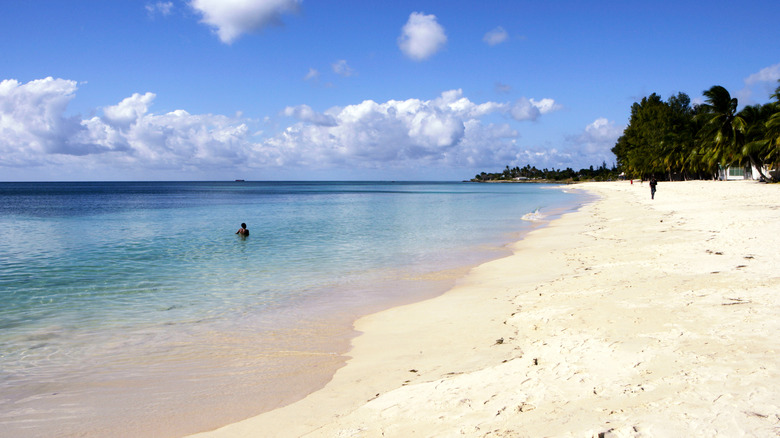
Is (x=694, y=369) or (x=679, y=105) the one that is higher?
(x=679, y=105)

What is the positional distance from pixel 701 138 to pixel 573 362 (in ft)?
240

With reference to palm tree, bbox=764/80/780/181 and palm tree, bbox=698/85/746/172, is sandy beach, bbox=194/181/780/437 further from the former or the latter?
palm tree, bbox=698/85/746/172

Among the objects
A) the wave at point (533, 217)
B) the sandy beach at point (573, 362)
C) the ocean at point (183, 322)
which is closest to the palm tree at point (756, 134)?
the wave at point (533, 217)

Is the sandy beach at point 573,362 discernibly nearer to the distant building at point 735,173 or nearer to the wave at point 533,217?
the wave at point 533,217

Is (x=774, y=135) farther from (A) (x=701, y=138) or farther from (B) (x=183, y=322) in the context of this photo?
(B) (x=183, y=322)

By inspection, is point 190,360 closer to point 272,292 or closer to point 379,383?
point 379,383

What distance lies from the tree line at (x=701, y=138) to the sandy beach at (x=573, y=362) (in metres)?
45.5

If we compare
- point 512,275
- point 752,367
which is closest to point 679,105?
point 512,275

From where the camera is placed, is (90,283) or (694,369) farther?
(90,283)

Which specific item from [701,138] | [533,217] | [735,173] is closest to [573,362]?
[533,217]

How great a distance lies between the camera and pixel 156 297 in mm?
11781

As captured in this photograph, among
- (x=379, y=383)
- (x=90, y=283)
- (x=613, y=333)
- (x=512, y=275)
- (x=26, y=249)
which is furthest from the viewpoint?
(x=26, y=249)

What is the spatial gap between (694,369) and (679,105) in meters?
118

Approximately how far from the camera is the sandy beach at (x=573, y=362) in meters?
4.04
